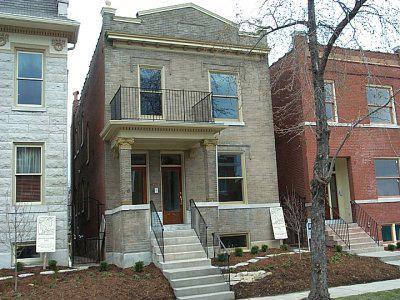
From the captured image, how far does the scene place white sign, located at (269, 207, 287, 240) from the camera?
1794cm

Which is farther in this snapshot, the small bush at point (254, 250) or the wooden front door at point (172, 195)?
the wooden front door at point (172, 195)

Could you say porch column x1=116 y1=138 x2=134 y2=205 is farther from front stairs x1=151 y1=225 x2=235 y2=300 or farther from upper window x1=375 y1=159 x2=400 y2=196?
upper window x1=375 y1=159 x2=400 y2=196

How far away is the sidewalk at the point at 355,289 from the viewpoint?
11529mm

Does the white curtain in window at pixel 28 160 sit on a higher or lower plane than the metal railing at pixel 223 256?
higher

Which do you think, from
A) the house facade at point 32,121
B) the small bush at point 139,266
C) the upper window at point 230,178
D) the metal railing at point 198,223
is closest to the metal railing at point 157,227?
the small bush at point 139,266

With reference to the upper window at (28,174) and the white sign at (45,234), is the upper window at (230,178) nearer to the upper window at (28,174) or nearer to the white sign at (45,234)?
the white sign at (45,234)

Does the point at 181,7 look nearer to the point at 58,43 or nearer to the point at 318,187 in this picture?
the point at 58,43

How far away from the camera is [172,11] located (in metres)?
18.0

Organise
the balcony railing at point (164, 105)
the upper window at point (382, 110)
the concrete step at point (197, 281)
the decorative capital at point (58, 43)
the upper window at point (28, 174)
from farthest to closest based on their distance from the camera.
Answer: the upper window at point (382, 110), the decorative capital at point (58, 43), the balcony railing at point (164, 105), the upper window at point (28, 174), the concrete step at point (197, 281)

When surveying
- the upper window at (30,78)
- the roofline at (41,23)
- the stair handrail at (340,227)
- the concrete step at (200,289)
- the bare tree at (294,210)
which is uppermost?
the roofline at (41,23)

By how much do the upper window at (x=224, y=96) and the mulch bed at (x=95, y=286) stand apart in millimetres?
7278

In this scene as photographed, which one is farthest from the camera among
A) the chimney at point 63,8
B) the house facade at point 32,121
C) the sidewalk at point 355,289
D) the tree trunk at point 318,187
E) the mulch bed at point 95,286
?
the chimney at point 63,8

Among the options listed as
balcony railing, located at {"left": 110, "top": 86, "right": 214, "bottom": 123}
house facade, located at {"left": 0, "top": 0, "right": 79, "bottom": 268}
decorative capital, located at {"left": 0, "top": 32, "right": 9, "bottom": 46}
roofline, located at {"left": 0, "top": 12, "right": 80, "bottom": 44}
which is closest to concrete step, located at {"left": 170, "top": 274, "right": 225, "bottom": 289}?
house facade, located at {"left": 0, "top": 0, "right": 79, "bottom": 268}

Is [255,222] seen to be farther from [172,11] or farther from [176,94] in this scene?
[172,11]
